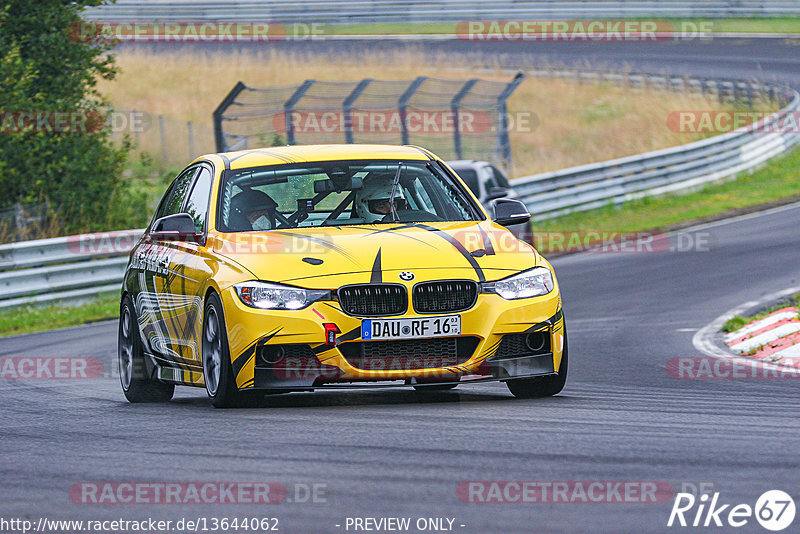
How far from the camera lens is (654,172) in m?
28.1

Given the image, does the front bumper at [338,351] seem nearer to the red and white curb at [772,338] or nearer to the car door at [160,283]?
the car door at [160,283]

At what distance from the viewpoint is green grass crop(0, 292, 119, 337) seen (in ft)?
56.2

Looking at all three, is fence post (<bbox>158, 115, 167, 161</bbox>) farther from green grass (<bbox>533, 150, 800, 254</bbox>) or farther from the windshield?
the windshield

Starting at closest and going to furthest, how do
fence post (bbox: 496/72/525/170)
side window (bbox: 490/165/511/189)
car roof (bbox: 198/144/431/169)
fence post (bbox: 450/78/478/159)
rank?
car roof (bbox: 198/144/431/169) → side window (bbox: 490/165/511/189) → fence post (bbox: 450/78/478/159) → fence post (bbox: 496/72/525/170)

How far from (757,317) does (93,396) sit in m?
6.68

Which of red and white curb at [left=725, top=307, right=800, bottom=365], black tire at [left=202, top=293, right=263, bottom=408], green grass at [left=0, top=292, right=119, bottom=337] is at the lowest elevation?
green grass at [left=0, top=292, right=119, bottom=337]

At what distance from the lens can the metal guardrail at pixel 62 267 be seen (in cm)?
1791

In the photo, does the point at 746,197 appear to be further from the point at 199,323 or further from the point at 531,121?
the point at 199,323

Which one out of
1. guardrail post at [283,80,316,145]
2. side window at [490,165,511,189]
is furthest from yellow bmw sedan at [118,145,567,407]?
guardrail post at [283,80,316,145]

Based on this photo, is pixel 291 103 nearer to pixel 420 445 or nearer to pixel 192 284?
pixel 192 284

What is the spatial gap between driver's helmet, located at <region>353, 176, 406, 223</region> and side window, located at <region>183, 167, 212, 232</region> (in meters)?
0.97

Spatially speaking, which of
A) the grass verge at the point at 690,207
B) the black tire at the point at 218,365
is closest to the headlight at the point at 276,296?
the black tire at the point at 218,365

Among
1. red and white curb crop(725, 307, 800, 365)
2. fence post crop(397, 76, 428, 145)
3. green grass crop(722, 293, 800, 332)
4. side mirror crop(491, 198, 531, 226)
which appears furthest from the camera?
fence post crop(397, 76, 428, 145)

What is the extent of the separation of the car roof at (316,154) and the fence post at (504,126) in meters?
16.3
